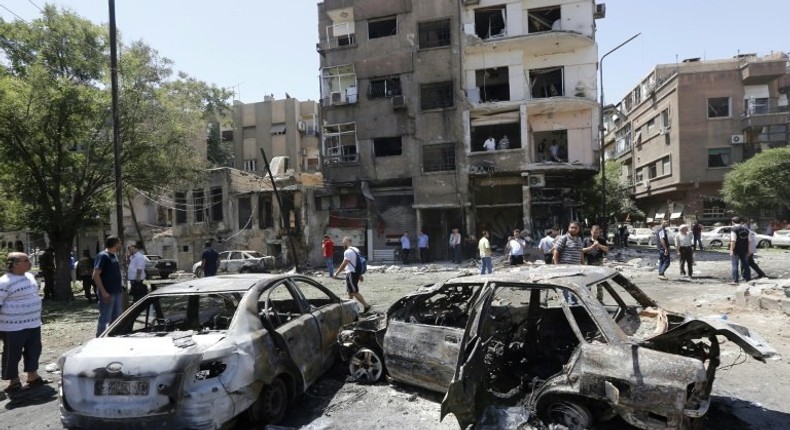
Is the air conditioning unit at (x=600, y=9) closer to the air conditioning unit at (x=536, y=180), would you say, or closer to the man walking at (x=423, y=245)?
the air conditioning unit at (x=536, y=180)

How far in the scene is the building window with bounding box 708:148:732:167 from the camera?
33.7m

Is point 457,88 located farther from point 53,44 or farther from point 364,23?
point 53,44

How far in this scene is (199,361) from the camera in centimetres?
378

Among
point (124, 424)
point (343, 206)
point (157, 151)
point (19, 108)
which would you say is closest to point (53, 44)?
point (19, 108)

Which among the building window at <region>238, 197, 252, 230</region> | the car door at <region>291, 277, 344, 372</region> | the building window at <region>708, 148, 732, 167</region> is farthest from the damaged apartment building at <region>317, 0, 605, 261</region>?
the car door at <region>291, 277, 344, 372</region>

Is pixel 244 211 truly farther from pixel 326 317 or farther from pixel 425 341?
pixel 425 341

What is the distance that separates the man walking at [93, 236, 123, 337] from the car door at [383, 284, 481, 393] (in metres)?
5.29

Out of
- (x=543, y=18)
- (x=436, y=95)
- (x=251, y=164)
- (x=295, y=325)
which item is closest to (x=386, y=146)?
(x=436, y=95)

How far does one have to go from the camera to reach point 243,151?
4397cm

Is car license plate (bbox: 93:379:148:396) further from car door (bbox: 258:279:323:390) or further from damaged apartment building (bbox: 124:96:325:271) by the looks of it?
damaged apartment building (bbox: 124:96:325:271)

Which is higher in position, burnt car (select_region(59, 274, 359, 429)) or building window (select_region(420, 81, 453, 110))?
building window (select_region(420, 81, 453, 110))

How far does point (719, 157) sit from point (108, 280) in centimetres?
3909

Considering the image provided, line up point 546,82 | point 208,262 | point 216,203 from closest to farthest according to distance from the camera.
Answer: point 208,262 → point 546,82 → point 216,203

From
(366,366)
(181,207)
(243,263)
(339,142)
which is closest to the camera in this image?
(366,366)
